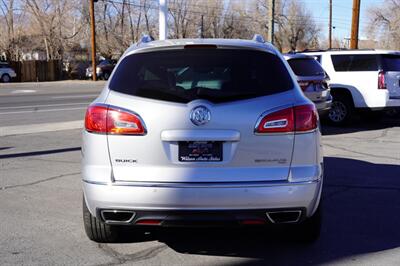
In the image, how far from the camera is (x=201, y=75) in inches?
178

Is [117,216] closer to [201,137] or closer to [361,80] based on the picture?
[201,137]

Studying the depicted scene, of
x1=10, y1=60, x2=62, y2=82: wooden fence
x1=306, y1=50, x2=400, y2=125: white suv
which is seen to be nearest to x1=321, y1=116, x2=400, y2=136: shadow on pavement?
x1=306, y1=50, x2=400, y2=125: white suv

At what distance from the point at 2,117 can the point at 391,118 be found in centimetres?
1131

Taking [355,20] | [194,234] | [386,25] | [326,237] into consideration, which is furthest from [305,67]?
[386,25]

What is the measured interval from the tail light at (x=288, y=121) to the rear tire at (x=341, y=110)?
995cm

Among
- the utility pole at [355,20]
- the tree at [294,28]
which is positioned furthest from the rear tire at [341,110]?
the tree at [294,28]

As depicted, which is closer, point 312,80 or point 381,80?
point 312,80

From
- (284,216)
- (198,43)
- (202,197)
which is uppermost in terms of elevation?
(198,43)

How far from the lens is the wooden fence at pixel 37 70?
1861 inches

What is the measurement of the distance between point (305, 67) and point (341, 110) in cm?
231

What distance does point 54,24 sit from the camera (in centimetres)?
5469

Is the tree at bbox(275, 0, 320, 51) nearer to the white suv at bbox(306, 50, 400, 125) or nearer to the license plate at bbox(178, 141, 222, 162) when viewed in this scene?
the white suv at bbox(306, 50, 400, 125)

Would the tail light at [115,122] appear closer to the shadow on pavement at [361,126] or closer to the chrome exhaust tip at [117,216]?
the chrome exhaust tip at [117,216]

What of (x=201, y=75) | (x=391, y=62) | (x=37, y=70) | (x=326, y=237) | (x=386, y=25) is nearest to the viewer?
(x=201, y=75)
